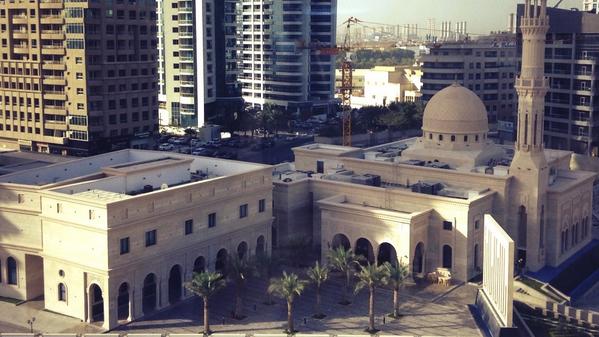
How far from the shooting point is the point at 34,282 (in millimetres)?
61719

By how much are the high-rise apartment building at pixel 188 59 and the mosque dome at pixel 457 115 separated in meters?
73.5

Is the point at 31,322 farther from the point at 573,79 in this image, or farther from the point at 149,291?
the point at 573,79

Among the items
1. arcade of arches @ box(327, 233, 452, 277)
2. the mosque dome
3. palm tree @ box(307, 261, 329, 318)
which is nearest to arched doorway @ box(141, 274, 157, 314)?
palm tree @ box(307, 261, 329, 318)

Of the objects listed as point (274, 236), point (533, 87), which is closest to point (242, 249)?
point (274, 236)

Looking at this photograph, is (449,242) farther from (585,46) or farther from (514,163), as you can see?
(585,46)

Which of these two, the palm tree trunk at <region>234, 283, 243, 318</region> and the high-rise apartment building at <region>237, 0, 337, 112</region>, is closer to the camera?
the palm tree trunk at <region>234, 283, 243, 318</region>

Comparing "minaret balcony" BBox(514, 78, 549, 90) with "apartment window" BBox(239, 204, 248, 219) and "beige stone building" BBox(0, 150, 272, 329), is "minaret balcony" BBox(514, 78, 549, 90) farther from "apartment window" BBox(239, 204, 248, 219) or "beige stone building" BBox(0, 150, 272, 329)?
"apartment window" BBox(239, 204, 248, 219)

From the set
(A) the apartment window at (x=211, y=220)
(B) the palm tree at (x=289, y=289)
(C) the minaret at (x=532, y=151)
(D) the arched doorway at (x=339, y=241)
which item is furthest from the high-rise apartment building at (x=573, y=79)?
(B) the palm tree at (x=289, y=289)

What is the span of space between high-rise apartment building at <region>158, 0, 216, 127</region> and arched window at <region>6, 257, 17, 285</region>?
3451 inches

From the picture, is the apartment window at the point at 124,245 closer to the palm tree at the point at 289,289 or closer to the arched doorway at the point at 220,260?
the arched doorway at the point at 220,260

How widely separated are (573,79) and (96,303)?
82.0 meters

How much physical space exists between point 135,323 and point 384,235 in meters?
22.1

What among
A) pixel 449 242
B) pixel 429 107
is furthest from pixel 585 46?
pixel 449 242

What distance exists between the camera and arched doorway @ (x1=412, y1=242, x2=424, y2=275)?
68.4m
